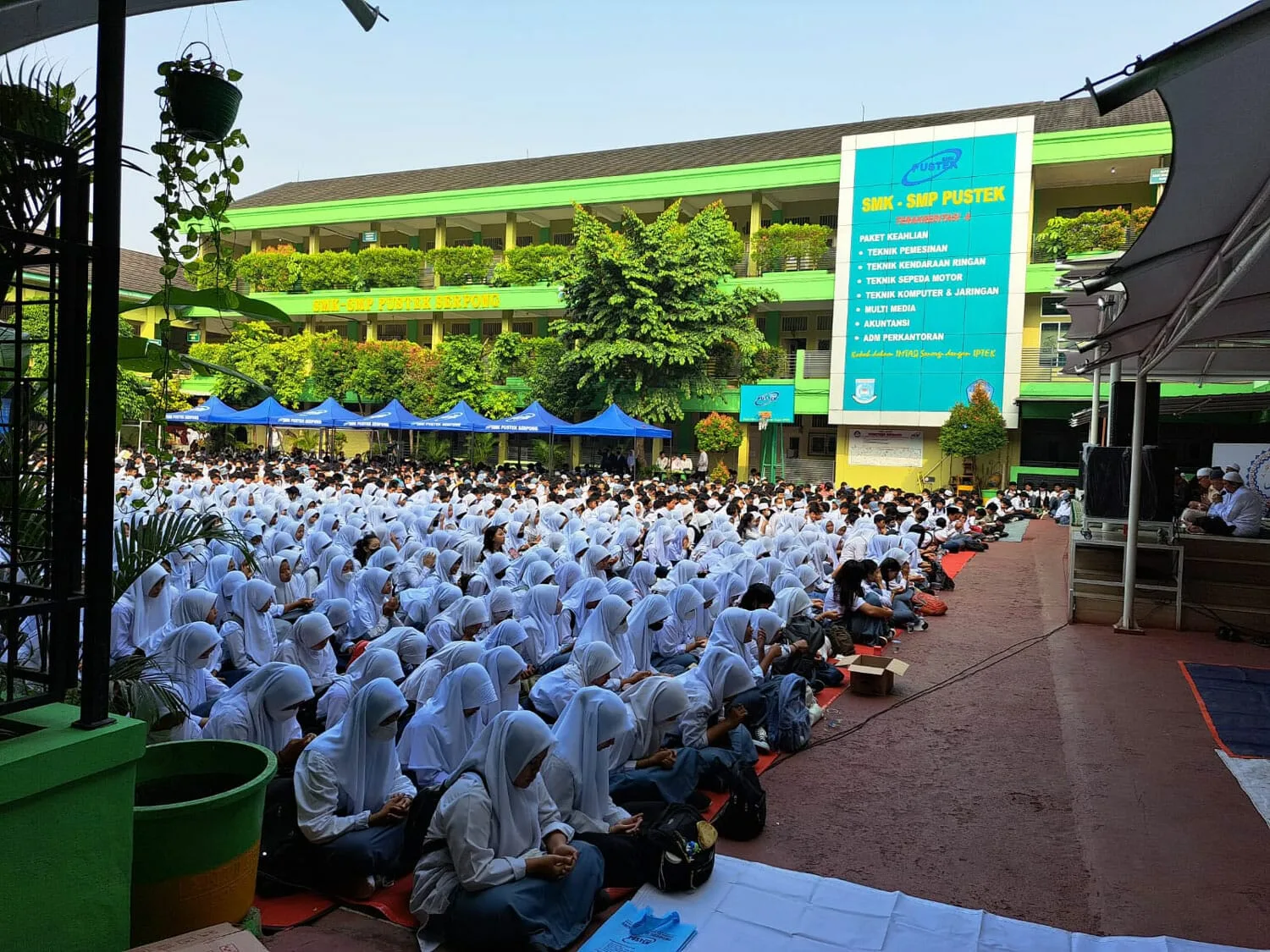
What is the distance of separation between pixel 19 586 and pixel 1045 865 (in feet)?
15.1

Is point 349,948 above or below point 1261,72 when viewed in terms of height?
below

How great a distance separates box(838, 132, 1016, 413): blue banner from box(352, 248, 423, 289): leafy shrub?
14707 millimetres

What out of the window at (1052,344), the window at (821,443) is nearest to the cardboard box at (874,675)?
the window at (1052,344)

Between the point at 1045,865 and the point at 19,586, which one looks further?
the point at 1045,865

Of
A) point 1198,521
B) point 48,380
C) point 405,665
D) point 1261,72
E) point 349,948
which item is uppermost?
point 1261,72

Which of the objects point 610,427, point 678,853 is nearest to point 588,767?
point 678,853

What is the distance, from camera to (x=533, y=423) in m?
21.4

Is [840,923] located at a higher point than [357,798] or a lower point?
lower

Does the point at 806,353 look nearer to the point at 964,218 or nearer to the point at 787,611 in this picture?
the point at 964,218

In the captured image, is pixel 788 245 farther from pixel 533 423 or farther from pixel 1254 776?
pixel 1254 776

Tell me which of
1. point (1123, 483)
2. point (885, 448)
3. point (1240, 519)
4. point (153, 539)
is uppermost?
point (885, 448)

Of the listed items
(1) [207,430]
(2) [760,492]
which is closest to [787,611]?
(2) [760,492]

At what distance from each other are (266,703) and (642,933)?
90.4 inches

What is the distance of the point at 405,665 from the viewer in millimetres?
6836
